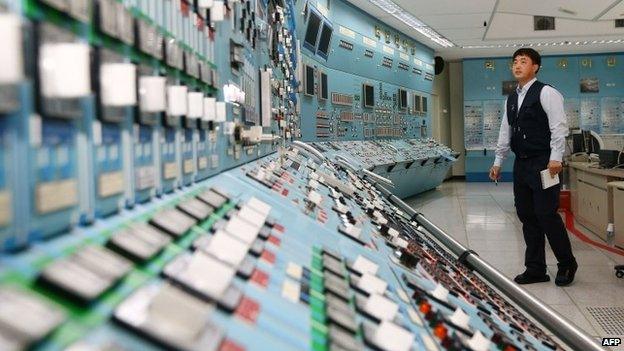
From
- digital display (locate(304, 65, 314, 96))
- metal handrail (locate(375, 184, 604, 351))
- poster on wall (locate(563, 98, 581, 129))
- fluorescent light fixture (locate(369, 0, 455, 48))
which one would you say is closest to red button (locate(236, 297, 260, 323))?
metal handrail (locate(375, 184, 604, 351))

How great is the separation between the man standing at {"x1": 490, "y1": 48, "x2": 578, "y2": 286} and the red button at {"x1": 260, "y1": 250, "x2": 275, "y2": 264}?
302 centimetres

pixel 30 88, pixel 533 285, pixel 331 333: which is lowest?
pixel 533 285

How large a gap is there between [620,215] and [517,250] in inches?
37.2

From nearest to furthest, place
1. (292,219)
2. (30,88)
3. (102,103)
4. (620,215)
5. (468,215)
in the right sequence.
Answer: (30,88)
(102,103)
(292,219)
(620,215)
(468,215)

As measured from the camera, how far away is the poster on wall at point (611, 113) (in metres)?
12.4

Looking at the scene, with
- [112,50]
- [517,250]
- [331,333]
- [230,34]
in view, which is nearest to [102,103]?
Result: [112,50]

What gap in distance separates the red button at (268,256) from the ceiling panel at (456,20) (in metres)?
8.00

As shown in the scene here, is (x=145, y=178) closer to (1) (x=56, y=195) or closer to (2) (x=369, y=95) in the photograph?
(1) (x=56, y=195)

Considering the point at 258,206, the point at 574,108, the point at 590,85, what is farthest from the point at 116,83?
the point at 590,85

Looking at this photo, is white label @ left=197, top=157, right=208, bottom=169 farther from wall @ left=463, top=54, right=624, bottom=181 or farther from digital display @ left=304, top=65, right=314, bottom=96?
wall @ left=463, top=54, right=624, bottom=181

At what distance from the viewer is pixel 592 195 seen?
20.0ft

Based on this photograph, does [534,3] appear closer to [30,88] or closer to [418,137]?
[418,137]

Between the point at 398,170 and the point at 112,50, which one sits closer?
the point at 112,50

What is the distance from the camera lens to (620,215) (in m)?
4.86
